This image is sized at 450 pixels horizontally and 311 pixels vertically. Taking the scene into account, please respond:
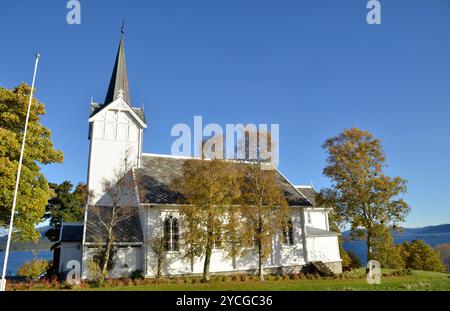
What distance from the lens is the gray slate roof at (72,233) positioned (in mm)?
25423

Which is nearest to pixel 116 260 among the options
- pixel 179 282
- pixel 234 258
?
pixel 179 282

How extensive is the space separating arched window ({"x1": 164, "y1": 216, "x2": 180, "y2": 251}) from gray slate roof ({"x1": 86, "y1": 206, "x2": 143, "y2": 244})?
2.08 m

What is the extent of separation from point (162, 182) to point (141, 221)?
4.02 m

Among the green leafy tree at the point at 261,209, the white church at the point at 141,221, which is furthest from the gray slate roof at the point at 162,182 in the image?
the green leafy tree at the point at 261,209

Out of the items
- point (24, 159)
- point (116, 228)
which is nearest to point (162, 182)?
point (116, 228)

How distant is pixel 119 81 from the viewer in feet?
111

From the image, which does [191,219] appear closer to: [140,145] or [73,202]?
[140,145]

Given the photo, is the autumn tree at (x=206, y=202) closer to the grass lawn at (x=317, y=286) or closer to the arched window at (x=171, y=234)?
the arched window at (x=171, y=234)

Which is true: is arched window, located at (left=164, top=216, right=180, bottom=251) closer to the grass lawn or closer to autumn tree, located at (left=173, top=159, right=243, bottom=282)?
autumn tree, located at (left=173, top=159, right=243, bottom=282)

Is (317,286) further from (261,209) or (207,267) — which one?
(207,267)

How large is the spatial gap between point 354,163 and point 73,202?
37260mm

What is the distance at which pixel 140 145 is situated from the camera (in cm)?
3116

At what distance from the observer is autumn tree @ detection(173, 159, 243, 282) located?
2308 centimetres

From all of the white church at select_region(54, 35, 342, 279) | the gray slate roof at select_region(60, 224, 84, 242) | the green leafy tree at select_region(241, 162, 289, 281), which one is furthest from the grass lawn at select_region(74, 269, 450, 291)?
the gray slate roof at select_region(60, 224, 84, 242)
